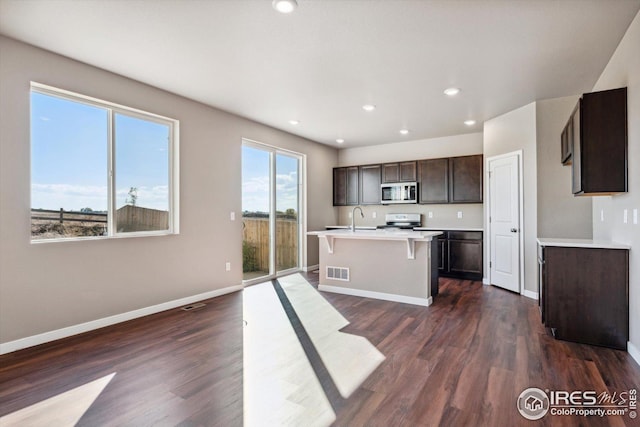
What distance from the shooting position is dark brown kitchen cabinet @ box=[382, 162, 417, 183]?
21.9 ft

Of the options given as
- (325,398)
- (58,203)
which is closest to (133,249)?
(58,203)

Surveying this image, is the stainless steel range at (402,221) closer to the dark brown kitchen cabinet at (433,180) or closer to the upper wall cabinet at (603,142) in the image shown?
the dark brown kitchen cabinet at (433,180)

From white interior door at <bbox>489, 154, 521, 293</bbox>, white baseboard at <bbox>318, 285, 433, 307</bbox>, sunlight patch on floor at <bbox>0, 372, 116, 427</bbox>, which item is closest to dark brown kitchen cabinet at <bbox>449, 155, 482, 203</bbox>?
white interior door at <bbox>489, 154, 521, 293</bbox>

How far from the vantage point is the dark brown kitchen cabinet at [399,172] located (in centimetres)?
666

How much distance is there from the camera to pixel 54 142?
3188mm

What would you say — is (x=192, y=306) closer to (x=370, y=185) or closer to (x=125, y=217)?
(x=125, y=217)

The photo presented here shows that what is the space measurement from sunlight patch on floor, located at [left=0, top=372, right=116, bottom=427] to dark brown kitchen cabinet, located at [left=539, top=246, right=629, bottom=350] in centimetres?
373

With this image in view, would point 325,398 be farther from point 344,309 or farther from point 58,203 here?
point 58,203

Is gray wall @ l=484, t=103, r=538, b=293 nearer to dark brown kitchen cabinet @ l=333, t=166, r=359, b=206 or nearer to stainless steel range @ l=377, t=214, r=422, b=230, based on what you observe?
stainless steel range @ l=377, t=214, r=422, b=230

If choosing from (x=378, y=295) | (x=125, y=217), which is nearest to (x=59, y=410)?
(x=125, y=217)

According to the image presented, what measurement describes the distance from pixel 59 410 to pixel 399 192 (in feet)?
19.6

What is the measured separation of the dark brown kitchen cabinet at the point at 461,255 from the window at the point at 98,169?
4.50 metres

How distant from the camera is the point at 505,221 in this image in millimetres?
4977

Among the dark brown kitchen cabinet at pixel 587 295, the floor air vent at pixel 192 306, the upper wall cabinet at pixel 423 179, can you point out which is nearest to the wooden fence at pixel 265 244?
the floor air vent at pixel 192 306
